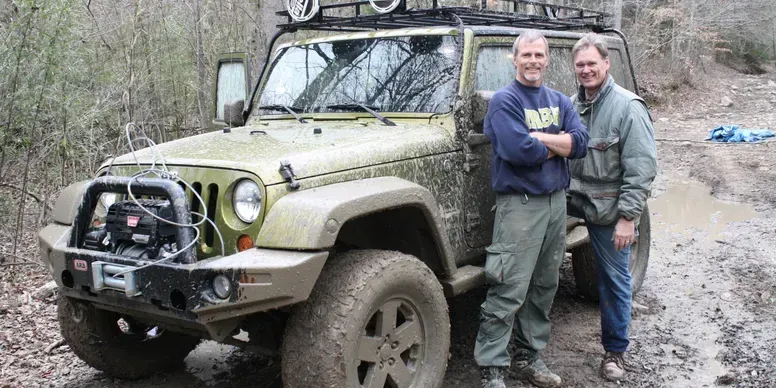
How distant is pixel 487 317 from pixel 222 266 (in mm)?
1682

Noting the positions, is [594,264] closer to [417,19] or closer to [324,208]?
[417,19]

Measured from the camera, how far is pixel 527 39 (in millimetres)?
3689

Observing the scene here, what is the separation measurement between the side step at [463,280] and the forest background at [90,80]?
13.2 ft

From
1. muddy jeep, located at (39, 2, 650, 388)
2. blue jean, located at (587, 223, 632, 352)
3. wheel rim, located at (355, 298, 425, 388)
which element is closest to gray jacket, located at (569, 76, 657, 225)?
blue jean, located at (587, 223, 632, 352)

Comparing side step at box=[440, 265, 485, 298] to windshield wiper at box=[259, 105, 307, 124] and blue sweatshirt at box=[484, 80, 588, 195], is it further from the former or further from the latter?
windshield wiper at box=[259, 105, 307, 124]

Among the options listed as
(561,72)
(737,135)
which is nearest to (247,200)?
(561,72)

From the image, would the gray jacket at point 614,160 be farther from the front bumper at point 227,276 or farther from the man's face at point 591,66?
the front bumper at point 227,276

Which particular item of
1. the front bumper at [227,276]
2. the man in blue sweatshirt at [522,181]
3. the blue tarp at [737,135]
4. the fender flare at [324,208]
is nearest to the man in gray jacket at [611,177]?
the man in blue sweatshirt at [522,181]

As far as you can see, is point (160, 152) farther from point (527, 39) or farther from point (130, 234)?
point (527, 39)

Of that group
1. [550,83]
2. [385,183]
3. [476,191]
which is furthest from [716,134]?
[385,183]

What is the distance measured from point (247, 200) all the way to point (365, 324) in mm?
787

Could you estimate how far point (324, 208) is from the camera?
2977 millimetres

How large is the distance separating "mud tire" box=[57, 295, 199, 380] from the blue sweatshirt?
89.1 inches

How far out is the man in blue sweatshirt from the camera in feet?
12.0
